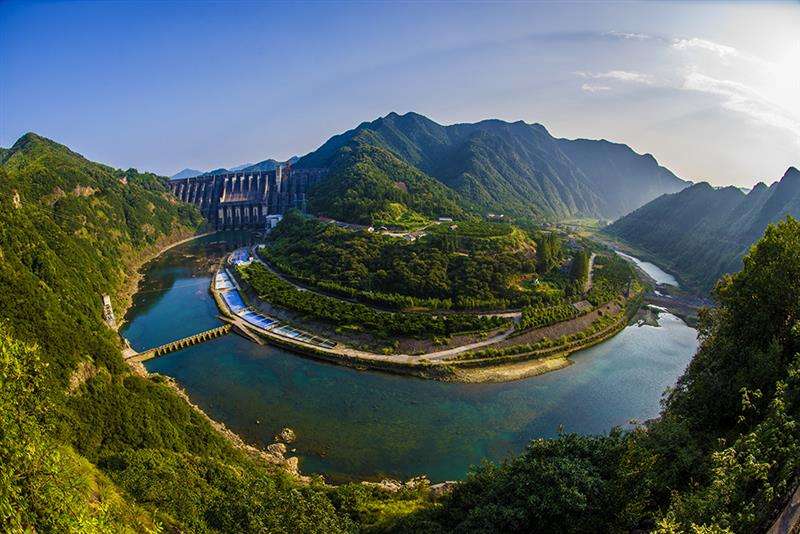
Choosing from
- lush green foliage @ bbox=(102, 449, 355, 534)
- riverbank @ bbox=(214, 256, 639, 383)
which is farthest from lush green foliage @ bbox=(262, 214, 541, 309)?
lush green foliage @ bbox=(102, 449, 355, 534)

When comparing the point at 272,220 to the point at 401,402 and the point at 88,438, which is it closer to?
the point at 401,402

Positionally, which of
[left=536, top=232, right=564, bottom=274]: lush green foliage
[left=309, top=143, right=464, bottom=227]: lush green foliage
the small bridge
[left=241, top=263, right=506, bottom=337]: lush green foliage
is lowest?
the small bridge

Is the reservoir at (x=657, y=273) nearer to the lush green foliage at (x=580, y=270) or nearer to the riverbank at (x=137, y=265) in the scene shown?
the lush green foliage at (x=580, y=270)

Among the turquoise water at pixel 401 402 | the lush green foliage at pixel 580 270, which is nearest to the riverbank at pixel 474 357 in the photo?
the turquoise water at pixel 401 402

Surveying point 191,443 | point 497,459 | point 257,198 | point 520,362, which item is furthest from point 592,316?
point 257,198

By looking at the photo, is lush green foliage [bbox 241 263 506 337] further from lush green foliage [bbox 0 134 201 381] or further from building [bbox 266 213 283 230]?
building [bbox 266 213 283 230]

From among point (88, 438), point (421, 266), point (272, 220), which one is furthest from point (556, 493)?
point (272, 220)

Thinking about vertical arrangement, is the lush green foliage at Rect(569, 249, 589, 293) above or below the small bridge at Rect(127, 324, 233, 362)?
above
